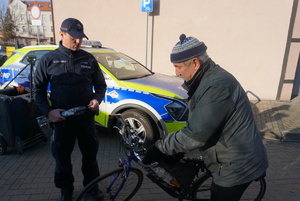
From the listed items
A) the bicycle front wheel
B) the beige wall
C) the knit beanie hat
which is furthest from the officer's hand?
the beige wall

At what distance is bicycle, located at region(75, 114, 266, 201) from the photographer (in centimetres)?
206

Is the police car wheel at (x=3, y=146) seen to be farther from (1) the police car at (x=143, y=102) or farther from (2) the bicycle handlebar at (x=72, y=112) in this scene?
(2) the bicycle handlebar at (x=72, y=112)

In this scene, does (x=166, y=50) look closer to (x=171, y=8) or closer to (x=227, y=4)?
(x=171, y=8)

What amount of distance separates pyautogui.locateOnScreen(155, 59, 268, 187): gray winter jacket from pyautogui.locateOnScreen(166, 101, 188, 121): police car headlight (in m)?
1.70

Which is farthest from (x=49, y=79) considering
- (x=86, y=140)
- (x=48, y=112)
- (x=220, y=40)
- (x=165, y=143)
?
(x=220, y=40)

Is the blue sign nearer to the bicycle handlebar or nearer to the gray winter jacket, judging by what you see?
the bicycle handlebar

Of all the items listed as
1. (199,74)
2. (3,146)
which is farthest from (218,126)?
(3,146)

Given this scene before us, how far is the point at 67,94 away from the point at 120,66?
2204 mm

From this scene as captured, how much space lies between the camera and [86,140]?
7.92 ft

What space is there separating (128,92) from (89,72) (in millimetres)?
1347

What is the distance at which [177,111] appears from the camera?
3414mm

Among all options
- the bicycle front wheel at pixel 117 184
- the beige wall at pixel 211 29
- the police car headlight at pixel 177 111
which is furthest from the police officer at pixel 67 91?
the beige wall at pixel 211 29

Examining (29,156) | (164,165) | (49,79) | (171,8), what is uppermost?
(171,8)

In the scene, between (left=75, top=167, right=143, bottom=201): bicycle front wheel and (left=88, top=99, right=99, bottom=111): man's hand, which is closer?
(left=75, top=167, right=143, bottom=201): bicycle front wheel
